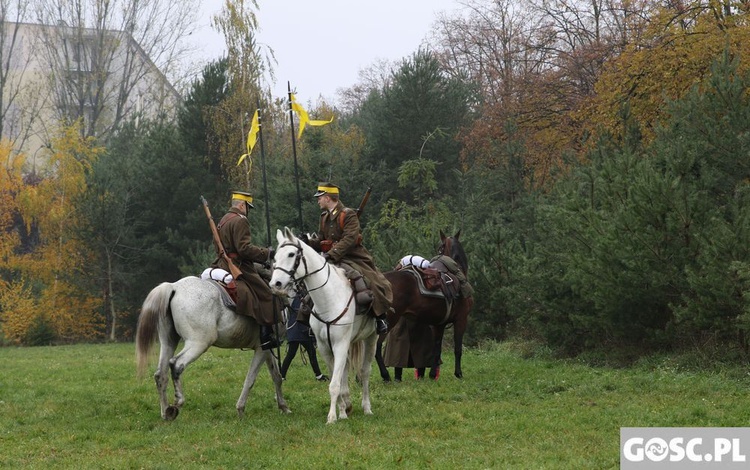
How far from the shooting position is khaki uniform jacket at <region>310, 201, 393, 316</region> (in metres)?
11.6

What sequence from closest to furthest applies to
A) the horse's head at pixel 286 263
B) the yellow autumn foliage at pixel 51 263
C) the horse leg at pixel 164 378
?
1. the horse's head at pixel 286 263
2. the horse leg at pixel 164 378
3. the yellow autumn foliage at pixel 51 263

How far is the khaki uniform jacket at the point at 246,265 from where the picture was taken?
11.8m

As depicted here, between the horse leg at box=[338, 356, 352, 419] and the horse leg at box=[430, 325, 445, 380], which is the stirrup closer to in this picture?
the horse leg at box=[338, 356, 352, 419]

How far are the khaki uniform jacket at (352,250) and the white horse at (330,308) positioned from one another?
225 millimetres

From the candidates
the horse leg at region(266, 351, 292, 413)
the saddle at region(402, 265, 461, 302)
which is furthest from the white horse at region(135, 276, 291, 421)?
the saddle at region(402, 265, 461, 302)

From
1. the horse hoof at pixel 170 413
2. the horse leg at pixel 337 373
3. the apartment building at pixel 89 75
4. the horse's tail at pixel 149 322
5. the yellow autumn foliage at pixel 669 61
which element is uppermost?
the apartment building at pixel 89 75

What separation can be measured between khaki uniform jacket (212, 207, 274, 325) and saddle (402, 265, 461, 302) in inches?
126

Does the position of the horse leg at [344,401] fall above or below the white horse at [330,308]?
below

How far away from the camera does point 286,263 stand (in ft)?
34.5

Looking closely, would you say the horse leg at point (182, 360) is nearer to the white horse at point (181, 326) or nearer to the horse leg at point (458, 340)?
the white horse at point (181, 326)

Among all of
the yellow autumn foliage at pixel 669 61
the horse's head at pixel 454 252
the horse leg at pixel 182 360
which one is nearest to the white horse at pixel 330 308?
the horse leg at pixel 182 360

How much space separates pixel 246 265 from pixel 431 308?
3.67m

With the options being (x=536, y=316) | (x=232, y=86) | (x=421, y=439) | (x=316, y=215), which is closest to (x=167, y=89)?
(x=232, y=86)

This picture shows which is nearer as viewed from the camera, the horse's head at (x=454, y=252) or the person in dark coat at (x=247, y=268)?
the person in dark coat at (x=247, y=268)
